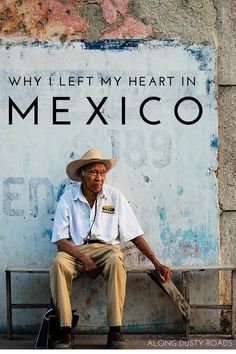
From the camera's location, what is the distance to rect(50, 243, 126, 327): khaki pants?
20.7ft

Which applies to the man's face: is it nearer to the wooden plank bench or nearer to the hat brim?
the hat brim

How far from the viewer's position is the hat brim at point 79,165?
22.2 ft

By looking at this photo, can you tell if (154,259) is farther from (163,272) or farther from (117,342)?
(117,342)

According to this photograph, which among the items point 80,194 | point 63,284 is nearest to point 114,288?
point 63,284

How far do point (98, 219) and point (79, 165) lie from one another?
1.51 ft

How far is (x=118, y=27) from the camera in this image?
7160 millimetres

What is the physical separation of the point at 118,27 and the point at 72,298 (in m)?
2.32

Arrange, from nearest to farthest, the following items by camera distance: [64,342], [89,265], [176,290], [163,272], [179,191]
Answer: [64,342]
[89,265]
[163,272]
[176,290]
[179,191]

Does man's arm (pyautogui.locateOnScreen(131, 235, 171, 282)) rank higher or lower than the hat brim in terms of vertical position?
lower

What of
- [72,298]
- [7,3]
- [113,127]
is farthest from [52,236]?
[7,3]

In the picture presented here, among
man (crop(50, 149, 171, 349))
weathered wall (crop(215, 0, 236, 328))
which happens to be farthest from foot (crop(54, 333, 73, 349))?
weathered wall (crop(215, 0, 236, 328))

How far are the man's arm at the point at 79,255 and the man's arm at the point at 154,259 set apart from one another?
465 mm

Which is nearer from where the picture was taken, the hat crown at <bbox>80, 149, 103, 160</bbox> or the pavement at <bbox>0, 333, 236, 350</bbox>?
the pavement at <bbox>0, 333, 236, 350</bbox>

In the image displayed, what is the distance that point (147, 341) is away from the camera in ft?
22.4
